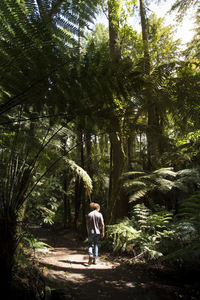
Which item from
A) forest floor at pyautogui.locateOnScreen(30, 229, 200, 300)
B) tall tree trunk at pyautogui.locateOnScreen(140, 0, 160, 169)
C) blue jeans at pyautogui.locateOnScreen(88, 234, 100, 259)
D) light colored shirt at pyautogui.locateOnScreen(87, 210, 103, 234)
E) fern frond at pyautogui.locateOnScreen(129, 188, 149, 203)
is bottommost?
forest floor at pyautogui.locateOnScreen(30, 229, 200, 300)

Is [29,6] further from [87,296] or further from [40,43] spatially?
[87,296]

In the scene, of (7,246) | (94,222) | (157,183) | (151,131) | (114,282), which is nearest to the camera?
(7,246)

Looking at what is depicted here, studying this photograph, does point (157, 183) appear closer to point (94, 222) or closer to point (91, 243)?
point (94, 222)

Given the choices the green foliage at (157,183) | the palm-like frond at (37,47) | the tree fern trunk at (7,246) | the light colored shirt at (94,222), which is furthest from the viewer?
the green foliage at (157,183)

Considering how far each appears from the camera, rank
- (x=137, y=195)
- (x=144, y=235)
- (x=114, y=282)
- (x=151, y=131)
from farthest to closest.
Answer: (x=137, y=195)
(x=151, y=131)
(x=144, y=235)
(x=114, y=282)

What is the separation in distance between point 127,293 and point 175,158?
4.73 m

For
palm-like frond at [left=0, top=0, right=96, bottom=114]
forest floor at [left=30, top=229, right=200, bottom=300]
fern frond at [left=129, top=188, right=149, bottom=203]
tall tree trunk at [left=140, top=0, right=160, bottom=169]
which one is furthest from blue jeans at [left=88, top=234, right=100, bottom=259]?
palm-like frond at [left=0, top=0, right=96, bottom=114]

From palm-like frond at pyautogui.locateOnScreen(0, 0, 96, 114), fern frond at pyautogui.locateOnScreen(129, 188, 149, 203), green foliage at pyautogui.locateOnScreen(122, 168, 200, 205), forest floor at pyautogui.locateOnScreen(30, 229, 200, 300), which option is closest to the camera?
palm-like frond at pyautogui.locateOnScreen(0, 0, 96, 114)

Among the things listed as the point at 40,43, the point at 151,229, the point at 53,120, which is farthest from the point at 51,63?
the point at 151,229

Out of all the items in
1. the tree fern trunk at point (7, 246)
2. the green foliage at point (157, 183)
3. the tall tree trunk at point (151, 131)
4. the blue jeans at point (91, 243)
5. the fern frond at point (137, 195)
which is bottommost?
the blue jeans at point (91, 243)

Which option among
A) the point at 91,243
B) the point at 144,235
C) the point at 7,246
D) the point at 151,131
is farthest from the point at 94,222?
the point at 7,246

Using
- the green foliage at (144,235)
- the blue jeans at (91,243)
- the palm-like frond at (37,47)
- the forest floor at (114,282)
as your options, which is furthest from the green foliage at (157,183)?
the palm-like frond at (37,47)

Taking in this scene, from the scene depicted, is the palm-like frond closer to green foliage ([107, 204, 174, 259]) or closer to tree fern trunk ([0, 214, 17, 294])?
tree fern trunk ([0, 214, 17, 294])

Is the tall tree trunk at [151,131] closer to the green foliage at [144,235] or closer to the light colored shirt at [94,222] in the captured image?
the green foliage at [144,235]
